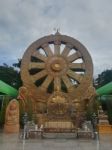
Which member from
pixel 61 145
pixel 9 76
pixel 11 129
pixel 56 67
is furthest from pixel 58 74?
pixel 9 76

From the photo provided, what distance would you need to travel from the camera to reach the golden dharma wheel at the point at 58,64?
25.9 meters

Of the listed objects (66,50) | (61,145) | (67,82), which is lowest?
(61,145)

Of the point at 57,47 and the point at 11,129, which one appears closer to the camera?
the point at 11,129

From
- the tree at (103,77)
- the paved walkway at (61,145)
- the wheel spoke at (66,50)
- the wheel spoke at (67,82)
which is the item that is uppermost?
the tree at (103,77)

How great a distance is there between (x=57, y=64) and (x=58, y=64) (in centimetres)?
7

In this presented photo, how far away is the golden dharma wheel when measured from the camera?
1019 inches

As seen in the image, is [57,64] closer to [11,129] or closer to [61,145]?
[11,129]

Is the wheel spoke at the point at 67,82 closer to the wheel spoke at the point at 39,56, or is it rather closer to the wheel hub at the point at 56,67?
the wheel hub at the point at 56,67

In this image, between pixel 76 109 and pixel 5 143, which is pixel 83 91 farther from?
pixel 5 143

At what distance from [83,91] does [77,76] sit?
1.18 meters

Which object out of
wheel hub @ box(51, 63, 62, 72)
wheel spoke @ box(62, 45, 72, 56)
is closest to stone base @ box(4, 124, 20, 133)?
wheel hub @ box(51, 63, 62, 72)

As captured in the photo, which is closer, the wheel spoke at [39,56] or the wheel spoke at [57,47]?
the wheel spoke at [39,56]

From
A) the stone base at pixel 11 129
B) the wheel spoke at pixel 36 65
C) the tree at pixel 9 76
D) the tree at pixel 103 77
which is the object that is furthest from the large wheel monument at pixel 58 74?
the tree at pixel 103 77

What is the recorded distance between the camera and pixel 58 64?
2605 cm
